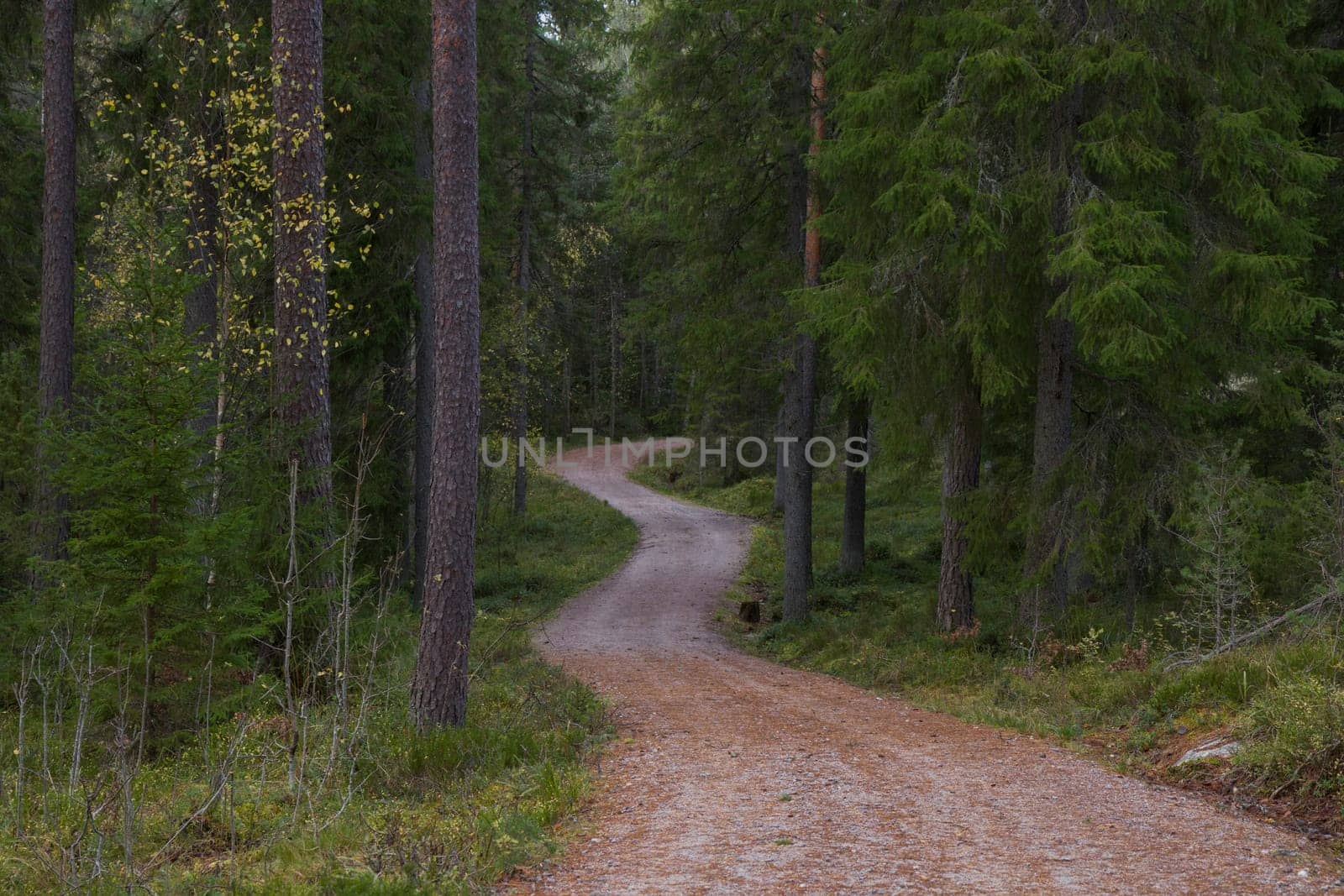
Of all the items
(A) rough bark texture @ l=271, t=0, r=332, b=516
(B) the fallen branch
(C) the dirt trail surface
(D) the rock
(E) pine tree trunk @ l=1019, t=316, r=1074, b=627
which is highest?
(A) rough bark texture @ l=271, t=0, r=332, b=516

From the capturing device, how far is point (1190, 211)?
10.0 meters

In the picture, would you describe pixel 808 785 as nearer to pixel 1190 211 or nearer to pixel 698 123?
pixel 1190 211

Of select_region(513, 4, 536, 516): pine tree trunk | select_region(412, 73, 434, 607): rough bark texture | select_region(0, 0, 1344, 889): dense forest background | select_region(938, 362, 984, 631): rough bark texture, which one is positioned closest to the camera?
select_region(0, 0, 1344, 889): dense forest background

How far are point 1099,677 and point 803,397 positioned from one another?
24.3 ft

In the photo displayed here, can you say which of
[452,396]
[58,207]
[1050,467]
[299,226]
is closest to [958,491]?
[1050,467]

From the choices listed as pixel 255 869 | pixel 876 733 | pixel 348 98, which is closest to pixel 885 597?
pixel 876 733

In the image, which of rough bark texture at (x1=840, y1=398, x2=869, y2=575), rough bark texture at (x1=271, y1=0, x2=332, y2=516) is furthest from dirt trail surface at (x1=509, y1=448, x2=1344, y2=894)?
rough bark texture at (x1=840, y1=398, x2=869, y2=575)

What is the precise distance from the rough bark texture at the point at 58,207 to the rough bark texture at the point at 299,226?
4.65 metres

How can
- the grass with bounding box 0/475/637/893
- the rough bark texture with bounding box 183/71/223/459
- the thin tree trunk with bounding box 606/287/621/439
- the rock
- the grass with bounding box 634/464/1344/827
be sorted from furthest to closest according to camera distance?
the thin tree trunk with bounding box 606/287/621/439
the rough bark texture with bounding box 183/71/223/459
the rock
the grass with bounding box 634/464/1344/827
the grass with bounding box 0/475/637/893

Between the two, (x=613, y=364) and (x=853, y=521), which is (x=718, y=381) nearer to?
(x=853, y=521)

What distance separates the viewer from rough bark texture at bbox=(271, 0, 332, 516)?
9203mm

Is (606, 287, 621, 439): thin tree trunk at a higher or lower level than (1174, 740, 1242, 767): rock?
higher

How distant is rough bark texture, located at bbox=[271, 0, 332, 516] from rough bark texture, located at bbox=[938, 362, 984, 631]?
7.47 metres

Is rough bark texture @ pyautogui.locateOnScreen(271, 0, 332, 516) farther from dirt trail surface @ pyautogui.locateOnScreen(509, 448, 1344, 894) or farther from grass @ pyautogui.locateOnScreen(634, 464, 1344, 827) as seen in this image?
grass @ pyautogui.locateOnScreen(634, 464, 1344, 827)
